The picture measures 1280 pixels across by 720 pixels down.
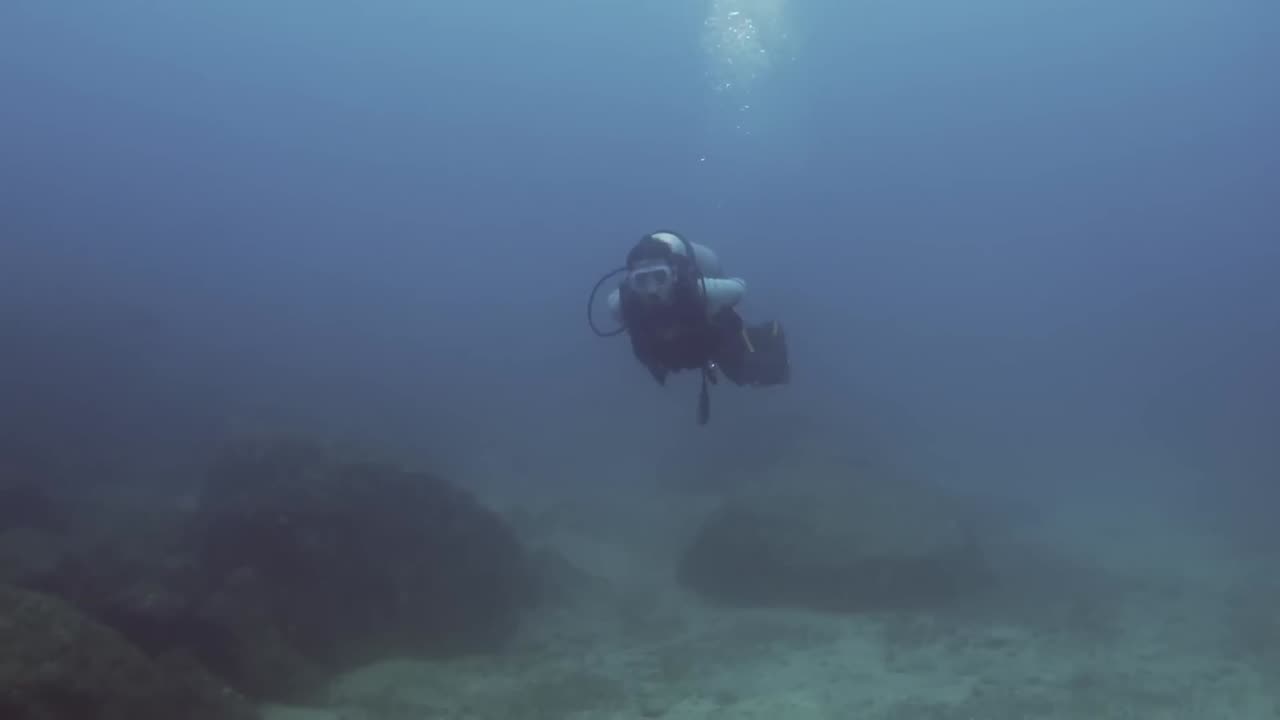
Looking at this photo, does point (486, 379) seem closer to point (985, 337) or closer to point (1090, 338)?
point (985, 337)

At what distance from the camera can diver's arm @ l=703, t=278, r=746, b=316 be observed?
8.03m

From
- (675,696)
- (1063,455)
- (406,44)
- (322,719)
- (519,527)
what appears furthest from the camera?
(406,44)

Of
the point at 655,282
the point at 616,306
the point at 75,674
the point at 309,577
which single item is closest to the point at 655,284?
the point at 655,282

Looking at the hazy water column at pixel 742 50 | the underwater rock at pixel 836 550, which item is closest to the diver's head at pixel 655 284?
the underwater rock at pixel 836 550

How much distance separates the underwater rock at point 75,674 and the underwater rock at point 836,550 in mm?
7900

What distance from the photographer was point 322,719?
26.8 feet

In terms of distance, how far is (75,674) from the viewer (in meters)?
6.26

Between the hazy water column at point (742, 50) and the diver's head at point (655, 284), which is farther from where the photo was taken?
the hazy water column at point (742, 50)

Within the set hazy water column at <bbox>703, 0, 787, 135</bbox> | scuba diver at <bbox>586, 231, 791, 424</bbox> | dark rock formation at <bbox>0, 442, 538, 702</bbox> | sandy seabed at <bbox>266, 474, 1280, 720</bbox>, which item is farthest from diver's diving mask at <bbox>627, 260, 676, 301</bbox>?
hazy water column at <bbox>703, 0, 787, 135</bbox>


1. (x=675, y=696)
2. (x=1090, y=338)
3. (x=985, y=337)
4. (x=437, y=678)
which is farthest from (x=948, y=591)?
(x=1090, y=338)

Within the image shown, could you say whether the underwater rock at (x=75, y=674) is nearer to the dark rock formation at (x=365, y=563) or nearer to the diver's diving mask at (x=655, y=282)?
the dark rock formation at (x=365, y=563)

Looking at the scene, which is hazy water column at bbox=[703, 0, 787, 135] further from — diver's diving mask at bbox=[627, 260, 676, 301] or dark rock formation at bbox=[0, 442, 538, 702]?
diver's diving mask at bbox=[627, 260, 676, 301]

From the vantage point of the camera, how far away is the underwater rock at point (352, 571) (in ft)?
31.3

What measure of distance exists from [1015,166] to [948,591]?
139483mm
